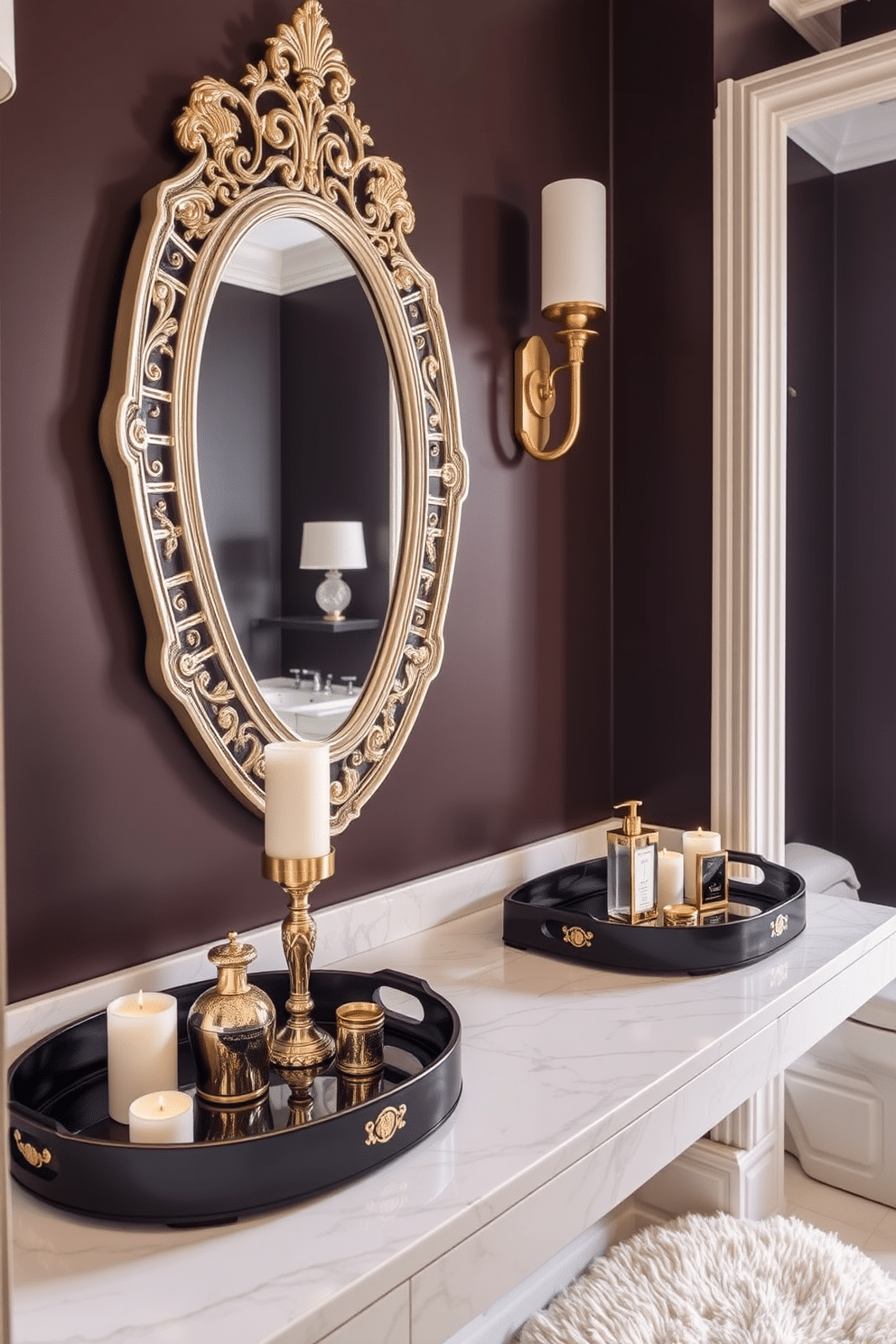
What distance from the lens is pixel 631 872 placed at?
1.71 metres

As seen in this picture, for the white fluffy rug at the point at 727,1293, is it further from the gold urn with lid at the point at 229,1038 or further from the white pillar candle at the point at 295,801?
the white pillar candle at the point at 295,801

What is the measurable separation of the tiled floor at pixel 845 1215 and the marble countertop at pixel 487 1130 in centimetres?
73

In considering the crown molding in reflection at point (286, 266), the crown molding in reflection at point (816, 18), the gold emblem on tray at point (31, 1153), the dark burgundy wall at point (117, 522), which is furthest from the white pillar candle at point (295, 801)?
the crown molding in reflection at point (816, 18)

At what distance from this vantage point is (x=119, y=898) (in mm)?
1363

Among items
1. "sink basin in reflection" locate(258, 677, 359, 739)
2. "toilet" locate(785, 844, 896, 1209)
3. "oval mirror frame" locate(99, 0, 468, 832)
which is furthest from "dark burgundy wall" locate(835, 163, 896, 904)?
"sink basin in reflection" locate(258, 677, 359, 739)

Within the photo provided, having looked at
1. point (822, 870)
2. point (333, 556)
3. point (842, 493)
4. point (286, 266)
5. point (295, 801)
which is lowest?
point (822, 870)

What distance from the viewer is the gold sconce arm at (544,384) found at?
1.91m

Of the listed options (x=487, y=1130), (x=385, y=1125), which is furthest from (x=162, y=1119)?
(x=487, y=1130)

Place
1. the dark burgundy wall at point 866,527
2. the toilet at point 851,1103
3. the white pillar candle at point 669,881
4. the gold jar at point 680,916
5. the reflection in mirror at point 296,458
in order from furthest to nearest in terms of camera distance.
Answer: the dark burgundy wall at point 866,527 → the toilet at point 851,1103 → the white pillar candle at point 669,881 → the gold jar at point 680,916 → the reflection in mirror at point 296,458

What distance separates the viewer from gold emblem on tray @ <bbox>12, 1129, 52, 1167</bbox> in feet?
3.28

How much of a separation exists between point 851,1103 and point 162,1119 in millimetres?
1835

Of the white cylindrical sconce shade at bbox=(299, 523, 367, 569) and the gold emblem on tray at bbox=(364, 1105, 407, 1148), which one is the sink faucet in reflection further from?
the gold emblem on tray at bbox=(364, 1105, 407, 1148)

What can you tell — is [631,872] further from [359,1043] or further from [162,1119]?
[162,1119]

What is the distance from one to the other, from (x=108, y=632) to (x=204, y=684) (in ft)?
0.45
